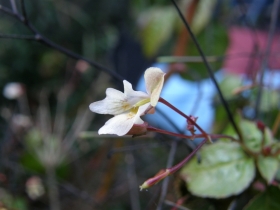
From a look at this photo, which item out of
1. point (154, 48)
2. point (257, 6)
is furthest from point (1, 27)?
point (257, 6)

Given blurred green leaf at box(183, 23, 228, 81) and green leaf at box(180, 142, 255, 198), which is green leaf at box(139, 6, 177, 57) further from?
green leaf at box(180, 142, 255, 198)

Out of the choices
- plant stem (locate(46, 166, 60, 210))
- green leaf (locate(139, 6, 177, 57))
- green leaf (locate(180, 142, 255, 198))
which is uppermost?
green leaf (locate(139, 6, 177, 57))

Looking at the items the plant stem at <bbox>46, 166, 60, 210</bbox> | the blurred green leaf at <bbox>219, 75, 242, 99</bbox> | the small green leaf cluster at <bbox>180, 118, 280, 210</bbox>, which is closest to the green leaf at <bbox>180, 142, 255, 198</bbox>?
the small green leaf cluster at <bbox>180, 118, 280, 210</bbox>

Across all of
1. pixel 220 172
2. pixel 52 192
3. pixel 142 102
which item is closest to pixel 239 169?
pixel 220 172

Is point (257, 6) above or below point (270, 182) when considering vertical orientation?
above

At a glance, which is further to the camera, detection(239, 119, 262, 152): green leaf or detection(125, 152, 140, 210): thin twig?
detection(125, 152, 140, 210): thin twig

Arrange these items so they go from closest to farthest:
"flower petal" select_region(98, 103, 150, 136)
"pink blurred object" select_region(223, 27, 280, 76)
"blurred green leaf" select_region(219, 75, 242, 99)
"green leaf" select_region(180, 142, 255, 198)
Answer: "flower petal" select_region(98, 103, 150, 136), "green leaf" select_region(180, 142, 255, 198), "pink blurred object" select_region(223, 27, 280, 76), "blurred green leaf" select_region(219, 75, 242, 99)

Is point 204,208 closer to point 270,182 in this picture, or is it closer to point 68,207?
point 270,182

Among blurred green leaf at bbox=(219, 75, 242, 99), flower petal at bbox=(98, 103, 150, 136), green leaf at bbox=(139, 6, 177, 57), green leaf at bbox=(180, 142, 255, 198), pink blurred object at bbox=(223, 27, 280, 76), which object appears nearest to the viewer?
flower petal at bbox=(98, 103, 150, 136)
